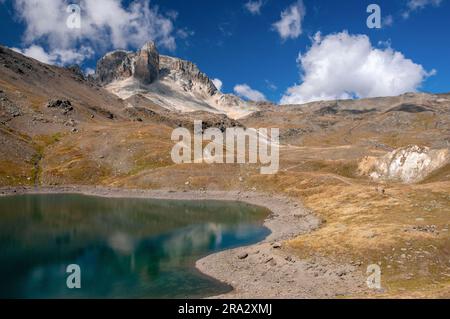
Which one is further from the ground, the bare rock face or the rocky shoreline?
the bare rock face

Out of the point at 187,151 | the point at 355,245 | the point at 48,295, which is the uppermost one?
the point at 187,151

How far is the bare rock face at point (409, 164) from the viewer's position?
391 ft

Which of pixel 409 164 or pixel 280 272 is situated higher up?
pixel 409 164

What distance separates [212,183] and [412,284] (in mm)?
98446

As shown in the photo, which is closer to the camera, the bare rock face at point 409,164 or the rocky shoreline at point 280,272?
the rocky shoreline at point 280,272

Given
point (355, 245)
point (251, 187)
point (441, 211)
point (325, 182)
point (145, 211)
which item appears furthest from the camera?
point (251, 187)

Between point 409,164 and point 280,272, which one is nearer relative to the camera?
point 280,272

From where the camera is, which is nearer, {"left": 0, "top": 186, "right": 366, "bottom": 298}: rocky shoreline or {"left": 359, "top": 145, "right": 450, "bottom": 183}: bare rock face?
{"left": 0, "top": 186, "right": 366, "bottom": 298}: rocky shoreline

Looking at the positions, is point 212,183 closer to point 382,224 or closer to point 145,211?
point 145,211

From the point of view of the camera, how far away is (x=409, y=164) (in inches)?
4966

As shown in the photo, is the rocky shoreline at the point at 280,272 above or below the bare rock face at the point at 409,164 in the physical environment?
below

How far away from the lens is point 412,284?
44844mm

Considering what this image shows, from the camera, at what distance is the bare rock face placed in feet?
391

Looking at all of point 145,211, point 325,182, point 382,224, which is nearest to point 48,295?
point 382,224
